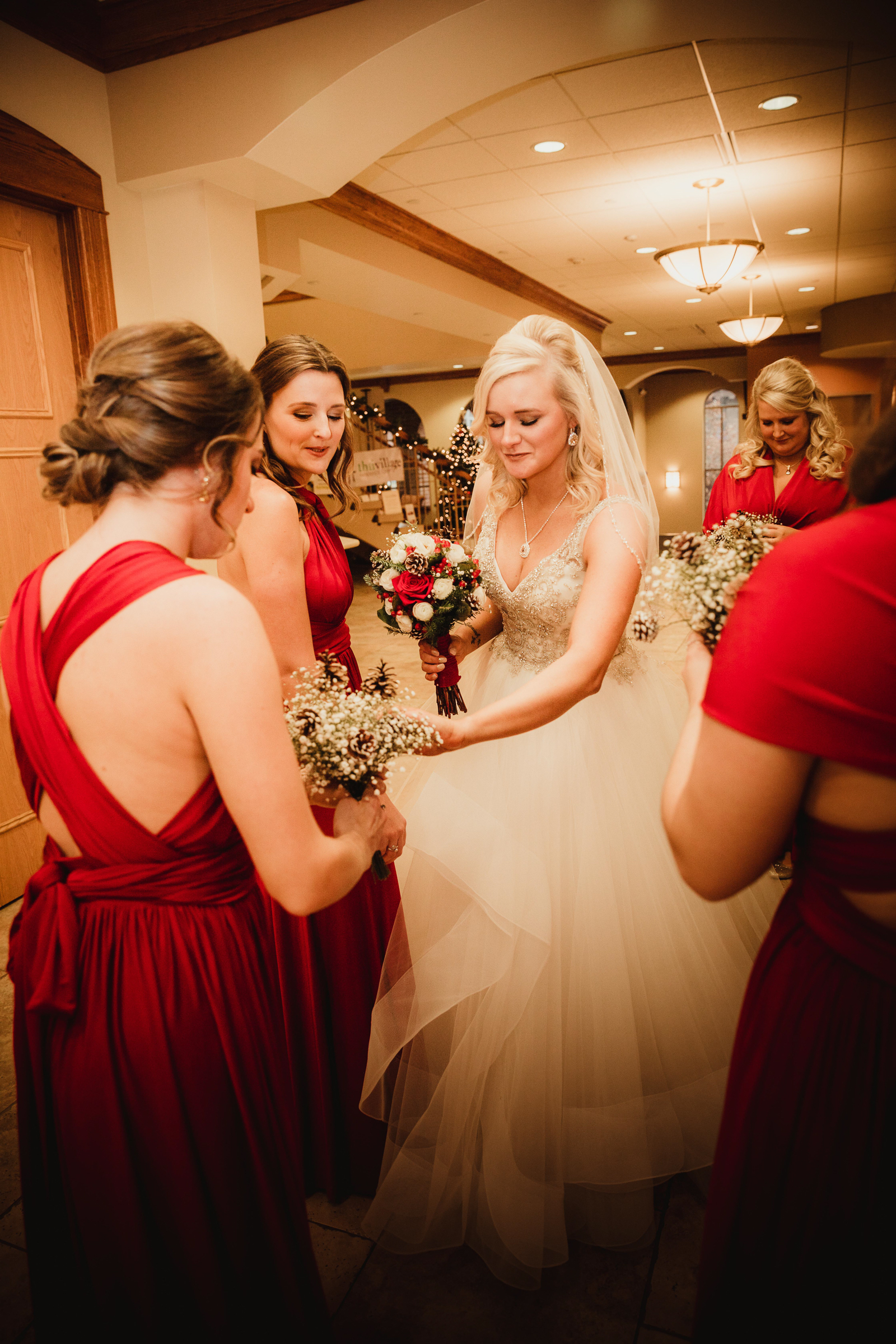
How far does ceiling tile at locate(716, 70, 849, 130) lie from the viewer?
16.1ft

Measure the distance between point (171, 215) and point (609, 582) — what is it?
10.5ft

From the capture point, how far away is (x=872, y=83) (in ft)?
16.3

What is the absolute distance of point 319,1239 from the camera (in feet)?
6.52

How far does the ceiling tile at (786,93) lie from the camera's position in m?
4.90

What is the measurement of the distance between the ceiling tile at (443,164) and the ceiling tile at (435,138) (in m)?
0.05

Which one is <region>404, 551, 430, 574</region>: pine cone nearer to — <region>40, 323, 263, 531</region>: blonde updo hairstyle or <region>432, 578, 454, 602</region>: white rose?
<region>432, 578, 454, 602</region>: white rose

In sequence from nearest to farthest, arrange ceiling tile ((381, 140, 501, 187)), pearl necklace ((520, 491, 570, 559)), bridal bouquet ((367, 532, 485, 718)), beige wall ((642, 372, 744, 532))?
bridal bouquet ((367, 532, 485, 718)) < pearl necklace ((520, 491, 570, 559)) < ceiling tile ((381, 140, 501, 187)) < beige wall ((642, 372, 744, 532))

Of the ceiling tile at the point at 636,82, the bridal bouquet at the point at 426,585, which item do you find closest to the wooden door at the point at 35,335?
the bridal bouquet at the point at 426,585

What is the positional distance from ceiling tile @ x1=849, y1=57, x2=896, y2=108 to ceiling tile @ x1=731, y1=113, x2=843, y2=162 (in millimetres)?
241

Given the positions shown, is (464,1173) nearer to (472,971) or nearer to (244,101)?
(472,971)

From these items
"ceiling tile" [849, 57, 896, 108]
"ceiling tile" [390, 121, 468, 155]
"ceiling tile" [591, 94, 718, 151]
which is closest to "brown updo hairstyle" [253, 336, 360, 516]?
"ceiling tile" [390, 121, 468, 155]

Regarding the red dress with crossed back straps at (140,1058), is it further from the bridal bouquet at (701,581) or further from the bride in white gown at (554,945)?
the bridal bouquet at (701,581)

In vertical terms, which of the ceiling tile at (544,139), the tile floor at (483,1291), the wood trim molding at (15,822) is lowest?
the tile floor at (483,1291)

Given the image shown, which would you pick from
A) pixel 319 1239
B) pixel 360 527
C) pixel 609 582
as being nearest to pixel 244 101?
pixel 609 582
